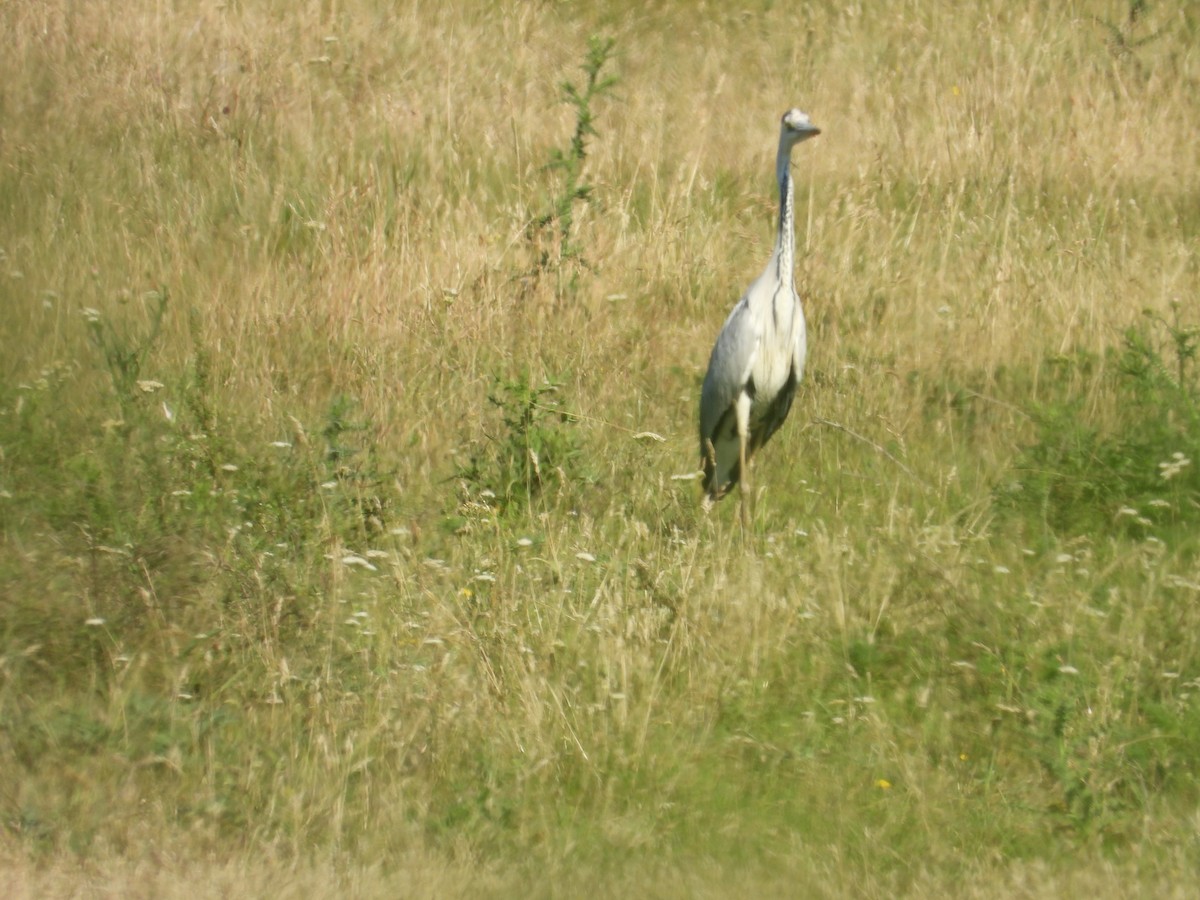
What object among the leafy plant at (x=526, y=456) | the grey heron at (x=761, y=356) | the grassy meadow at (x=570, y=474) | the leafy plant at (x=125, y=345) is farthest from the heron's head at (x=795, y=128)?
the leafy plant at (x=125, y=345)

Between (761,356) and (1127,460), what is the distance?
1.42 metres

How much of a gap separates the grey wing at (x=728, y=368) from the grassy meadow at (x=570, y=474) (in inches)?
10.5

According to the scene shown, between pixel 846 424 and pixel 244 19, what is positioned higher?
pixel 244 19

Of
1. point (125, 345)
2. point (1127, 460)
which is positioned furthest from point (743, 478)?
point (125, 345)

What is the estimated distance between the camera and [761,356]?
219 inches

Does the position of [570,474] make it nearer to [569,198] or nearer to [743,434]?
[743,434]

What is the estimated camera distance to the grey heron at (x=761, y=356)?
550cm

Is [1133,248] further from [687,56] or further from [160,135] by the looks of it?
[160,135]

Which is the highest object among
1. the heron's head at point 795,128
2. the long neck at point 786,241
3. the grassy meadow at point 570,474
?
the heron's head at point 795,128

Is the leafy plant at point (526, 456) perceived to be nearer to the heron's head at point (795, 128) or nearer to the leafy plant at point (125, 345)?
the leafy plant at point (125, 345)

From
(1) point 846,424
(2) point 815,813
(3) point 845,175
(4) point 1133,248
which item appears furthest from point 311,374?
(4) point 1133,248

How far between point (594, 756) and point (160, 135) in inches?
214

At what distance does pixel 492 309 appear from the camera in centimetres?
629

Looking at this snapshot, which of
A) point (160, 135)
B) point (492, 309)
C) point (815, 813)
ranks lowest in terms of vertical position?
point (815, 813)
